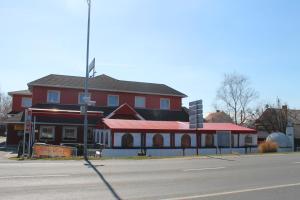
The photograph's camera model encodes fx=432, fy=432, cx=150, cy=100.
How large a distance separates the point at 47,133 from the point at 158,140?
1283cm

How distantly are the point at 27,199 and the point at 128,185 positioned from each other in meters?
3.49

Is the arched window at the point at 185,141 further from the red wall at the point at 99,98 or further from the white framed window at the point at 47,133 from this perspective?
the white framed window at the point at 47,133

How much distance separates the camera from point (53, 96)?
4991cm

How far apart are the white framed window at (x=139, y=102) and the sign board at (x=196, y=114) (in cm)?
1903

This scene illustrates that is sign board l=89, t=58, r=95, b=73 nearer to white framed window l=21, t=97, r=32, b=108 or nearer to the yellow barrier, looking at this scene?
the yellow barrier

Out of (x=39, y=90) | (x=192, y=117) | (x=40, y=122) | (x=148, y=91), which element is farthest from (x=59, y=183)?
(x=148, y=91)

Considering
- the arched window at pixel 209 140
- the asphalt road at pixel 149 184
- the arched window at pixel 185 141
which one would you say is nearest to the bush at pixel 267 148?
the arched window at pixel 209 140

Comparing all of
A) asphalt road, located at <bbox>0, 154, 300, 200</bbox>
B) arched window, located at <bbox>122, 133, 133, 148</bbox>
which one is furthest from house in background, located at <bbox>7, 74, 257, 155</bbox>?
asphalt road, located at <bbox>0, 154, 300, 200</bbox>

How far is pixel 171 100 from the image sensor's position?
183ft

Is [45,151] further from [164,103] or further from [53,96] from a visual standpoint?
[164,103]

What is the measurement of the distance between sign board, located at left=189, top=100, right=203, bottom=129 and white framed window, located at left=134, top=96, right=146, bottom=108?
1903cm

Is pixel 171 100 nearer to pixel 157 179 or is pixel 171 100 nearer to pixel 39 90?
pixel 39 90

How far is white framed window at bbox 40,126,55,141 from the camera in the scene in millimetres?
45969

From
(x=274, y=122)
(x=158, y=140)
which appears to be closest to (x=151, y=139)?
(x=158, y=140)
